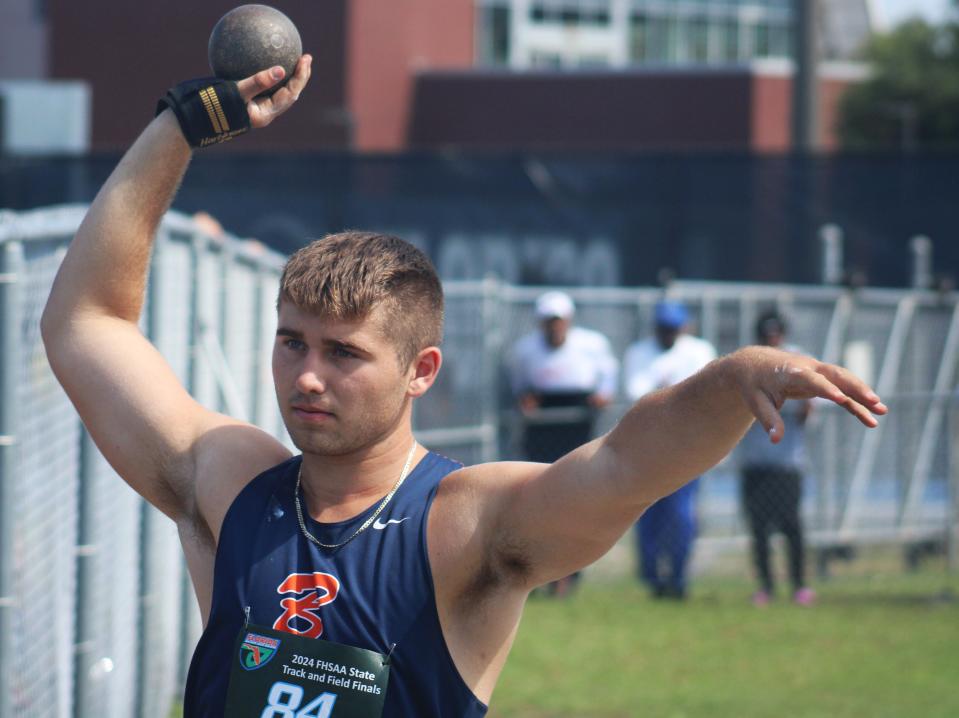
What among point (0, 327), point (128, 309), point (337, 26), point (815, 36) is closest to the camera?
point (128, 309)

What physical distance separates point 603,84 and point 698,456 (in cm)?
2505

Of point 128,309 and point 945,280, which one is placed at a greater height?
point 128,309

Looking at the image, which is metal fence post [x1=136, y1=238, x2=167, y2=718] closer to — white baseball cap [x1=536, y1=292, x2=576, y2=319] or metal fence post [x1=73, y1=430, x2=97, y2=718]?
metal fence post [x1=73, y1=430, x2=97, y2=718]

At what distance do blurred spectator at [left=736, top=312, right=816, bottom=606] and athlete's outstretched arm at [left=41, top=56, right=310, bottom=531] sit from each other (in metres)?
7.77

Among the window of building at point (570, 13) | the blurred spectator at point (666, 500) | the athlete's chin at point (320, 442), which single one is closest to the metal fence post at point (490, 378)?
the blurred spectator at point (666, 500)

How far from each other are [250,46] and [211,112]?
0.16 m

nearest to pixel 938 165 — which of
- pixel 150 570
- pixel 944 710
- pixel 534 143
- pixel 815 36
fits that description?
pixel 815 36

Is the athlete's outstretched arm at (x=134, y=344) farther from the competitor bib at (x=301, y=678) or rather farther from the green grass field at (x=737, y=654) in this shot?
the green grass field at (x=737, y=654)

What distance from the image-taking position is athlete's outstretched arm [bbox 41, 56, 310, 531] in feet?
10.2

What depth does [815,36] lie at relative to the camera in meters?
15.2

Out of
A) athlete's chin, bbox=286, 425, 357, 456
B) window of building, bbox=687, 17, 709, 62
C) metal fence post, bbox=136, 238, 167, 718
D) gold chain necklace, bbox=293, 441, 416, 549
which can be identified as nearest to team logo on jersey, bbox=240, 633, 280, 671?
gold chain necklace, bbox=293, 441, 416, 549

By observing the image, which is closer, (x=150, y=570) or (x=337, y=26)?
(x=150, y=570)

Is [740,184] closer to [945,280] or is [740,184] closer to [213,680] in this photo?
[945,280]

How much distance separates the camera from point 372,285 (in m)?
2.88
